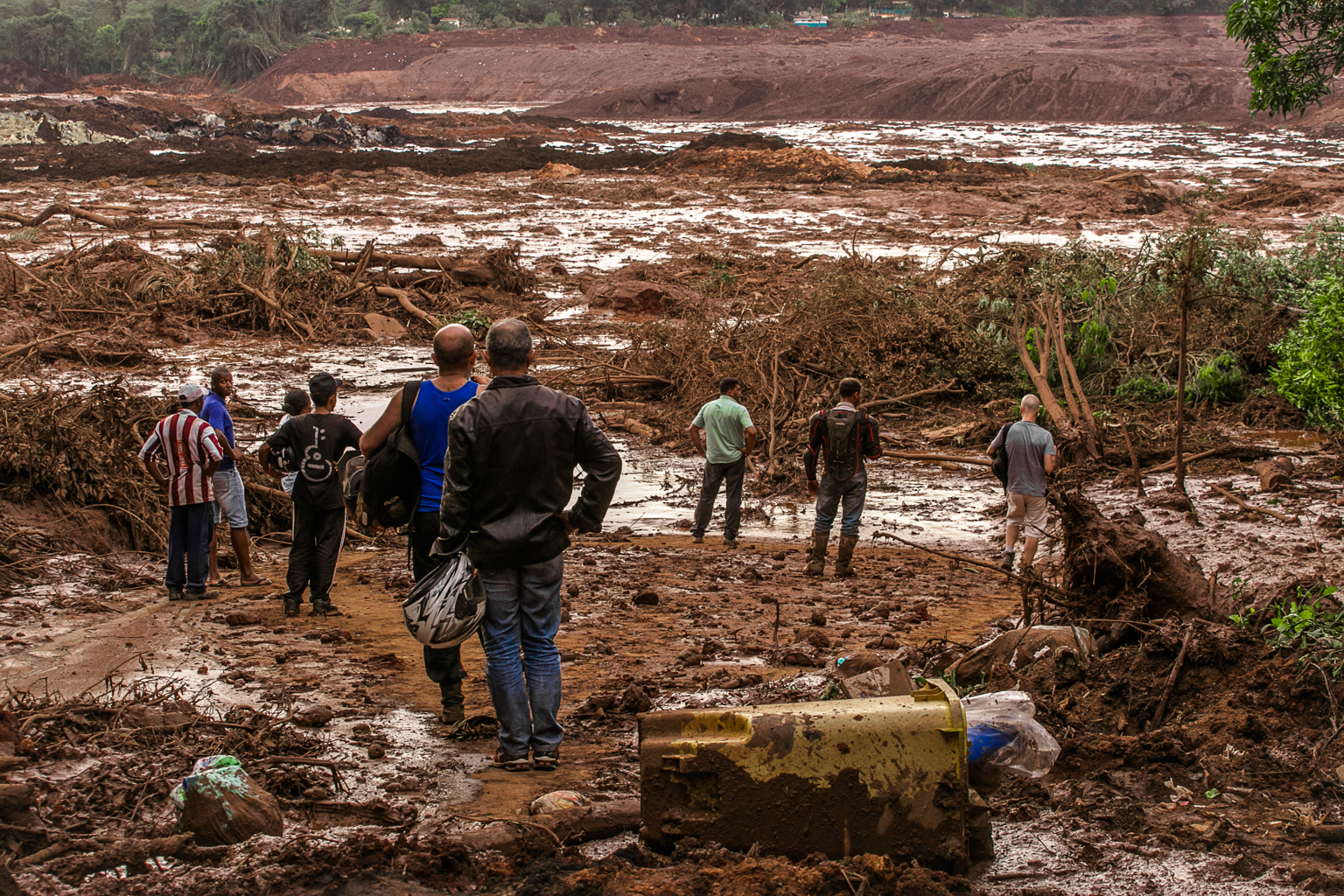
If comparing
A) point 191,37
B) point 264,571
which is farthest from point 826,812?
point 191,37

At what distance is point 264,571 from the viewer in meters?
8.39

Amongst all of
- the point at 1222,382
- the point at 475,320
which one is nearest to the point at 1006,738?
the point at 1222,382

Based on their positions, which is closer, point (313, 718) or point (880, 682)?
point (880, 682)

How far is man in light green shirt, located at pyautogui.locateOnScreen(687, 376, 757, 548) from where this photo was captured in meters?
9.36

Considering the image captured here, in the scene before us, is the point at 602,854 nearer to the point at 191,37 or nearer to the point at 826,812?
the point at 826,812

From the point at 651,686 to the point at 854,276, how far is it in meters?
10.6

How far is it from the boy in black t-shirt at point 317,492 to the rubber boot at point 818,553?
3393mm

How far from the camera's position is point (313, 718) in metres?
4.64

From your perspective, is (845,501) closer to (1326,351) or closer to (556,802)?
(1326,351)

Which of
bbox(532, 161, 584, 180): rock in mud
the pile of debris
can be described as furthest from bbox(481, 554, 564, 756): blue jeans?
bbox(532, 161, 584, 180): rock in mud

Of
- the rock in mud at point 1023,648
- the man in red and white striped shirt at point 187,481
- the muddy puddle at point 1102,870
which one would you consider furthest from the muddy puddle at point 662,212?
the muddy puddle at point 1102,870

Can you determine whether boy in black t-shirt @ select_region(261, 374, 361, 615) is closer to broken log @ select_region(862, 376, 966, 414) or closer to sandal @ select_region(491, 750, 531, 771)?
sandal @ select_region(491, 750, 531, 771)

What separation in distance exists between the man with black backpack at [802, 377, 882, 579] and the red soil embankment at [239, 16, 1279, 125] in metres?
55.6

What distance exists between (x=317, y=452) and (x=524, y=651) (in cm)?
266
